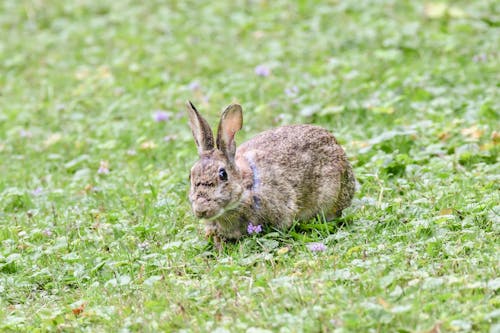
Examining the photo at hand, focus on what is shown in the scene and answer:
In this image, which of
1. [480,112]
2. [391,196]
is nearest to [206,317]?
[391,196]

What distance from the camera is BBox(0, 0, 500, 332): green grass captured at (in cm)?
504

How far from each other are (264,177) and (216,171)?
0.48m

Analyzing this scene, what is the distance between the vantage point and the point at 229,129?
6.27 m

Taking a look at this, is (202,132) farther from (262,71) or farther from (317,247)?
(262,71)

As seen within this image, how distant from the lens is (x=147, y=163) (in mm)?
8523

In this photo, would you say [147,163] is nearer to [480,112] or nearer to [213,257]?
[213,257]

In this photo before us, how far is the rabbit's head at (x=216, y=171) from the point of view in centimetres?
594

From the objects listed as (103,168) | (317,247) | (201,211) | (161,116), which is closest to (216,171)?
(201,211)

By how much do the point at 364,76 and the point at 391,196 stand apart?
3.30 meters

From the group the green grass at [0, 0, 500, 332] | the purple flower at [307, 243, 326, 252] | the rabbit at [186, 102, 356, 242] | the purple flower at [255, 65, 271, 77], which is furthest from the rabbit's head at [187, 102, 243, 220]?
the purple flower at [255, 65, 271, 77]

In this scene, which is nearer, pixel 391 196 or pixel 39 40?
pixel 391 196

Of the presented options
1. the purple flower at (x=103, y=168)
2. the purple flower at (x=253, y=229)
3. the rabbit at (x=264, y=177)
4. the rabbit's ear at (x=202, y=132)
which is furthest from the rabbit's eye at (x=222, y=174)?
the purple flower at (x=103, y=168)

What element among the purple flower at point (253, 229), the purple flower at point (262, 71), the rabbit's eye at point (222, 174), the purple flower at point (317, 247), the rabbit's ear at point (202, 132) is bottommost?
the purple flower at point (317, 247)

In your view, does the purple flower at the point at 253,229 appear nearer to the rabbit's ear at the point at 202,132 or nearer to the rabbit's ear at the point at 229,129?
the rabbit's ear at the point at 229,129
